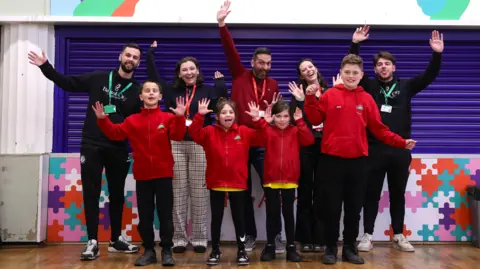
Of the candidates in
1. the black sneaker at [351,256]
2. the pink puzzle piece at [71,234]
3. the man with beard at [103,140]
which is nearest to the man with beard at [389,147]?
the black sneaker at [351,256]

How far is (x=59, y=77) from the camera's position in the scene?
11.1ft

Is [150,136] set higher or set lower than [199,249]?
higher

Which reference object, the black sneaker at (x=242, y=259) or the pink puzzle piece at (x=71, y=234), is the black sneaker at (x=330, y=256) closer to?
the black sneaker at (x=242, y=259)

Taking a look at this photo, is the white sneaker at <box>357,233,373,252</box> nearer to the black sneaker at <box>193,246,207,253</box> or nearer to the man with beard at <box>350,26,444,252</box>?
the man with beard at <box>350,26,444,252</box>

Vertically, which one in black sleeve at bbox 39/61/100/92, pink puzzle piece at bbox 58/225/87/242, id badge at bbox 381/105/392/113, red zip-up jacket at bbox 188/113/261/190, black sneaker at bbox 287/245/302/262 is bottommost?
pink puzzle piece at bbox 58/225/87/242

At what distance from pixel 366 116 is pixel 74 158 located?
2585mm

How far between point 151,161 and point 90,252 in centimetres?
87

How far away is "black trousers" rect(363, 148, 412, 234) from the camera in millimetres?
3629

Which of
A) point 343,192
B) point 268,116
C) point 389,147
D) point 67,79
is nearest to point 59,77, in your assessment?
point 67,79

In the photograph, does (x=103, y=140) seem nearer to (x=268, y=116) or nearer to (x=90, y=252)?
(x=90, y=252)

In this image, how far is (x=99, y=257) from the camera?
11.2ft

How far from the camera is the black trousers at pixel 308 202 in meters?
3.54

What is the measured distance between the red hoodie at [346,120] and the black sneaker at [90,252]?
1848 millimetres

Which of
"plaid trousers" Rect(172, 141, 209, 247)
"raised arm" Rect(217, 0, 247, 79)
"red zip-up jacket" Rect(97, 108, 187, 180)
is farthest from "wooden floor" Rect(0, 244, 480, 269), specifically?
"raised arm" Rect(217, 0, 247, 79)
